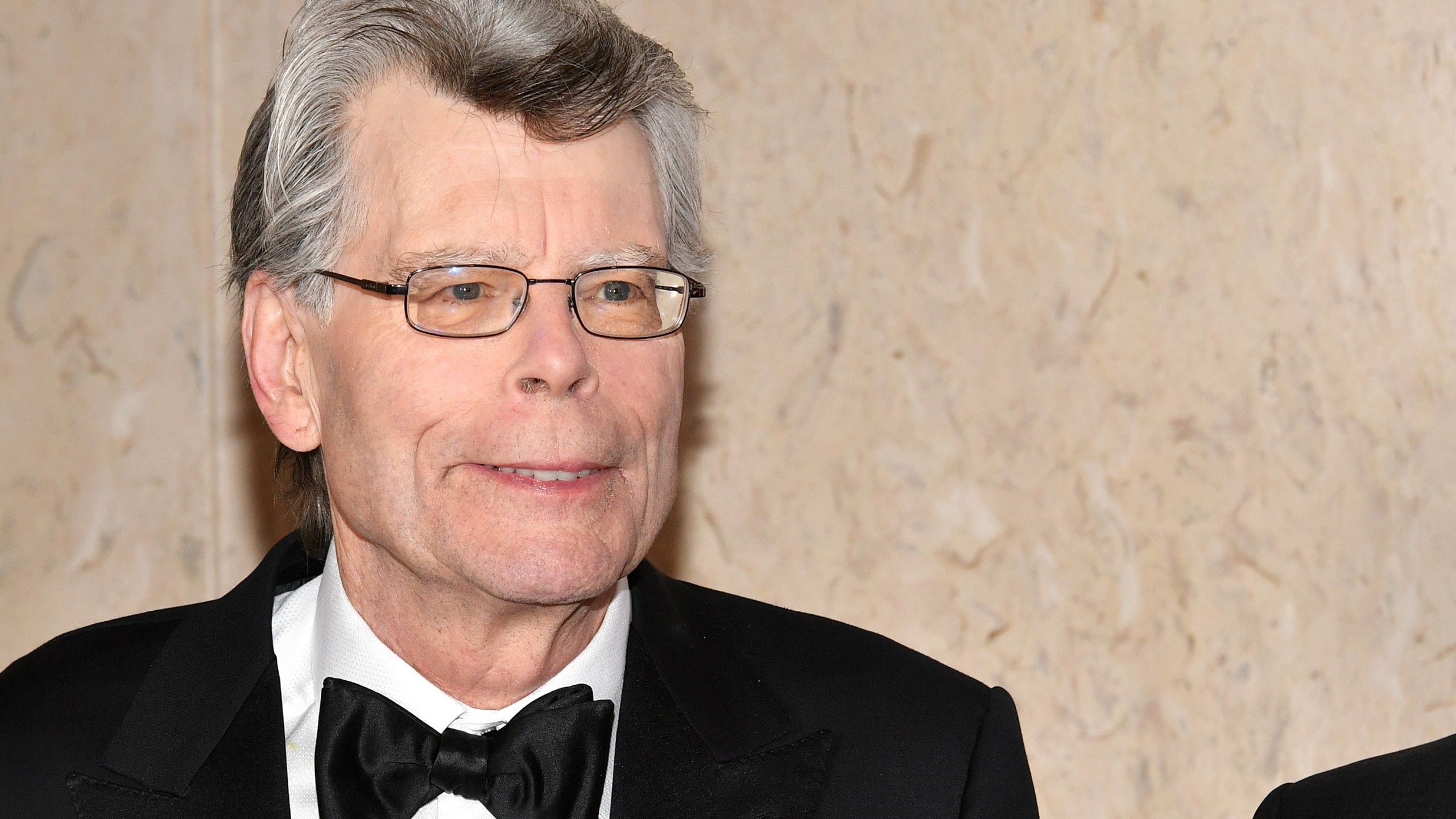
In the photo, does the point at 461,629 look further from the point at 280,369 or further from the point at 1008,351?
the point at 1008,351

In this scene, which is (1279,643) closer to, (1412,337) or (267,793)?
(1412,337)

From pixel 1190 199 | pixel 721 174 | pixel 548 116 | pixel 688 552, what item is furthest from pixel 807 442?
pixel 548 116

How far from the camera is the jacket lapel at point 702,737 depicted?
210 centimetres

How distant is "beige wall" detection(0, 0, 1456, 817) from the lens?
2.63 m

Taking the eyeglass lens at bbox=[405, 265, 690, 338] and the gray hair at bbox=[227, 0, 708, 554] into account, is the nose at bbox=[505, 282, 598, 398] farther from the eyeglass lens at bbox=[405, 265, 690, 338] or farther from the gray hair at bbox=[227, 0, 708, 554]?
the gray hair at bbox=[227, 0, 708, 554]

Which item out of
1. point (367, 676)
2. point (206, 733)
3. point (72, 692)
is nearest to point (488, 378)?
point (367, 676)

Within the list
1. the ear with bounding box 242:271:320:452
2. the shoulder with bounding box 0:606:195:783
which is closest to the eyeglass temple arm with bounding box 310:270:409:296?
the ear with bounding box 242:271:320:452

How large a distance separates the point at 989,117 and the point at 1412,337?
765 mm

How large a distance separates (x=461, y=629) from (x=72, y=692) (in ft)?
1.72

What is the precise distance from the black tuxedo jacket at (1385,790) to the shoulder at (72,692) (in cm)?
148

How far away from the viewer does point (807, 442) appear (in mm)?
2867

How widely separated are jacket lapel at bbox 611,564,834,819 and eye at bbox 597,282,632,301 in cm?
48

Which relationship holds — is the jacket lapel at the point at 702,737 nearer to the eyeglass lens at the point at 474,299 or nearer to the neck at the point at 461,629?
the neck at the point at 461,629

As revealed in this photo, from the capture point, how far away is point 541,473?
2008mm
